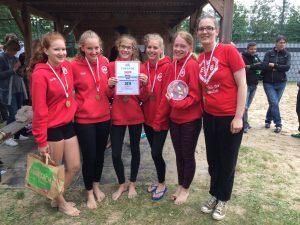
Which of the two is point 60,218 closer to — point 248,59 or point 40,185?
point 40,185

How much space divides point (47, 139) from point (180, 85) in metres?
1.33

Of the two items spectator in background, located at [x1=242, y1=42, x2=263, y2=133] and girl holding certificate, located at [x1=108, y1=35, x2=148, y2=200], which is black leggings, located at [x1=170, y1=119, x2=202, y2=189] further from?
spectator in background, located at [x1=242, y1=42, x2=263, y2=133]

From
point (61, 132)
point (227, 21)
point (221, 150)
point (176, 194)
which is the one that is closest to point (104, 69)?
point (61, 132)

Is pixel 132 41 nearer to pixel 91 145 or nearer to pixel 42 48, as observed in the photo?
pixel 42 48

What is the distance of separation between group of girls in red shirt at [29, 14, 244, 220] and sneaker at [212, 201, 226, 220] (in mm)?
50

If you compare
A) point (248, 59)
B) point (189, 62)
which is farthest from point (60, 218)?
point (248, 59)

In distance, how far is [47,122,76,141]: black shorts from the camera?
2.70 m

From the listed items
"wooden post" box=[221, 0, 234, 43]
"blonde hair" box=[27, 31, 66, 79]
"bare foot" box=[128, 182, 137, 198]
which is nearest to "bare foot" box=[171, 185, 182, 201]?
"bare foot" box=[128, 182, 137, 198]

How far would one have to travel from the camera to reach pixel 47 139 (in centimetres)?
271

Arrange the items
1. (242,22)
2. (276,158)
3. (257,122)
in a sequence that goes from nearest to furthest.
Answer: (276,158)
(257,122)
(242,22)

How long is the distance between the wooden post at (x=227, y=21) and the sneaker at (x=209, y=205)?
2.21 metres

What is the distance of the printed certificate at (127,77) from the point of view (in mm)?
2855

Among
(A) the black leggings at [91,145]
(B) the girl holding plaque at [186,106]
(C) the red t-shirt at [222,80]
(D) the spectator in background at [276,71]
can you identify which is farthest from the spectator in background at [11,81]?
(D) the spectator in background at [276,71]

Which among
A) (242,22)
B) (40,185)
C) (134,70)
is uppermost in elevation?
(242,22)
